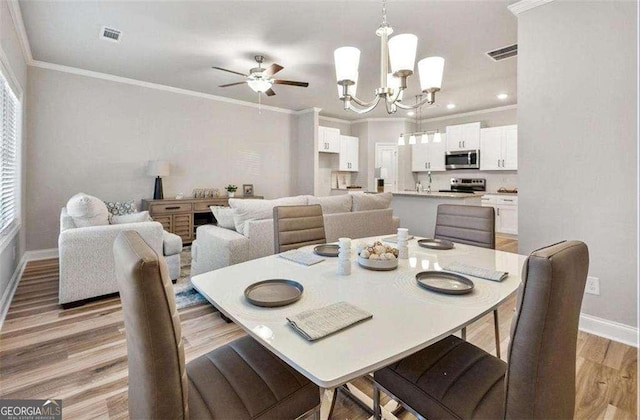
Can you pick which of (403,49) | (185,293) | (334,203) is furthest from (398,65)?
(185,293)

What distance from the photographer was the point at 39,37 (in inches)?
137

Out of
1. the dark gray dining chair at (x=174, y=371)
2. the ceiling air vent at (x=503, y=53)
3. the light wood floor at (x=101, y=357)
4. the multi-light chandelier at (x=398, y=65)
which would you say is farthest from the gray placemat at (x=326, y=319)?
the ceiling air vent at (x=503, y=53)

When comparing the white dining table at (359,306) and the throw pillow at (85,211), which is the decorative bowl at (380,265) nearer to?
the white dining table at (359,306)

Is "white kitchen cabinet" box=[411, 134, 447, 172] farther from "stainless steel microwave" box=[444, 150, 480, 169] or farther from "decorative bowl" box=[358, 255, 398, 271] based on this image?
"decorative bowl" box=[358, 255, 398, 271]

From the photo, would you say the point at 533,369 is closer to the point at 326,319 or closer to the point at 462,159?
the point at 326,319

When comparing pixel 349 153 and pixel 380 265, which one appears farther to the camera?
pixel 349 153

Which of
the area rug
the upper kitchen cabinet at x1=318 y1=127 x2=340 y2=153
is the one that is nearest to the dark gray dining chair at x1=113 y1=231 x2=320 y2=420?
the area rug

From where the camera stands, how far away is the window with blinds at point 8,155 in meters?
2.81

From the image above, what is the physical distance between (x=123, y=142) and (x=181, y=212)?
4.61 feet

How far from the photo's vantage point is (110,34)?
338cm

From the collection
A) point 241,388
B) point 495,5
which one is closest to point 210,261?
point 241,388

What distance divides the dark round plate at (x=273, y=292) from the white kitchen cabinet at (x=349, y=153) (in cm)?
646

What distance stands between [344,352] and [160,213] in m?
4.87

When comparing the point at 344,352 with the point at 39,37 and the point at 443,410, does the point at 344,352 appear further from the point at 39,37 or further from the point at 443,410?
the point at 39,37
